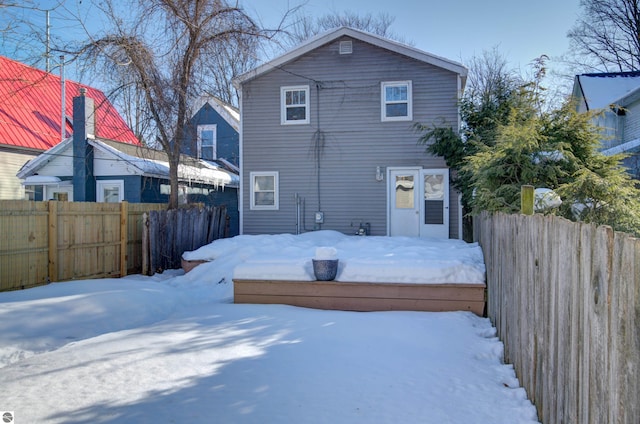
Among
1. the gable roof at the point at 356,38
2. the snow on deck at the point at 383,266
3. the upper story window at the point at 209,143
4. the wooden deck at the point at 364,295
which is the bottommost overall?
the wooden deck at the point at 364,295

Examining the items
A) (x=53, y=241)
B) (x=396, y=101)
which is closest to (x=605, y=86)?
(x=396, y=101)

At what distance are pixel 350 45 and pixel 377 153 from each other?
2.95 metres

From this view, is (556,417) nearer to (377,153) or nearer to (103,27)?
(377,153)

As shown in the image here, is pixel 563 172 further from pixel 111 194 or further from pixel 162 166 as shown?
pixel 111 194

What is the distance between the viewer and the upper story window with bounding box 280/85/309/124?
1213cm

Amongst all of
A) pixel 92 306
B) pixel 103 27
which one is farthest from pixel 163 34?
pixel 92 306

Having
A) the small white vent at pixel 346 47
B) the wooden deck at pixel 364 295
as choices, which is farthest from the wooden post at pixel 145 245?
the small white vent at pixel 346 47

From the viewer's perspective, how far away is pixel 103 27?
1003 cm

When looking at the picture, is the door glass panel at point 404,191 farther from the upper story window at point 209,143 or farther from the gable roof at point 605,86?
the upper story window at point 209,143

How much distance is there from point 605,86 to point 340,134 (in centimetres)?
1262

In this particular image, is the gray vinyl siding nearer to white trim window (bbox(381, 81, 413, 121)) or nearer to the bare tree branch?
white trim window (bbox(381, 81, 413, 121))

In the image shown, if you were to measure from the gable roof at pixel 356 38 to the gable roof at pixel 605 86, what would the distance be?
27.7 feet

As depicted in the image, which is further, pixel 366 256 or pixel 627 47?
pixel 627 47

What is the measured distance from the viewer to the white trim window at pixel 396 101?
455 inches
